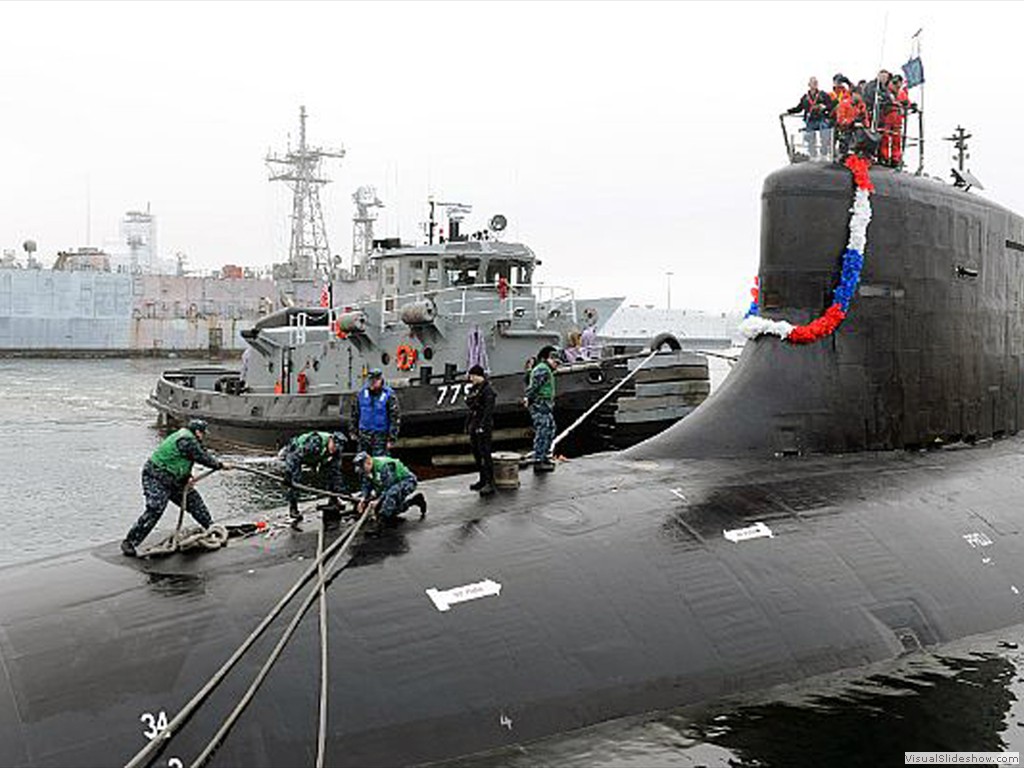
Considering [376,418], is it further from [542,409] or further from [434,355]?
[434,355]

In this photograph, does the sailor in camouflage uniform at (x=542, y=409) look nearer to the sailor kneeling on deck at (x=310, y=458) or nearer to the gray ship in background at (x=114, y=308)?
the sailor kneeling on deck at (x=310, y=458)

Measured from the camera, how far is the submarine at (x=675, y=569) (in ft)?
23.4

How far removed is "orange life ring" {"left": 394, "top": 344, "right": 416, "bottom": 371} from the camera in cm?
2906

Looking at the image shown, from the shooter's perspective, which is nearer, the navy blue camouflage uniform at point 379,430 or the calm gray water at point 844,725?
the calm gray water at point 844,725

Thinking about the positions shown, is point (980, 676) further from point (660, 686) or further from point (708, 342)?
point (708, 342)

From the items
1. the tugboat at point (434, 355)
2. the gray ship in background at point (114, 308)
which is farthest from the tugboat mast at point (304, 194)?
the tugboat at point (434, 355)

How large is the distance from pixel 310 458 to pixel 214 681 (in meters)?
3.27

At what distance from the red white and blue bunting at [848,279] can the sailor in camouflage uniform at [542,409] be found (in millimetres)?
2227

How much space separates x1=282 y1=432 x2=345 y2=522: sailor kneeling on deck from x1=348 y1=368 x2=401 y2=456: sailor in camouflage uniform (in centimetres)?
277

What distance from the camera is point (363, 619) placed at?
313 inches

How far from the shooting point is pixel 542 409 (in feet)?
41.9

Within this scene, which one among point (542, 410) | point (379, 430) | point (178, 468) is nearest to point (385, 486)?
point (178, 468)

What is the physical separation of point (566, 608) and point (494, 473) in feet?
8.38

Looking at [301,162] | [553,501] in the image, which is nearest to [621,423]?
[553,501]
